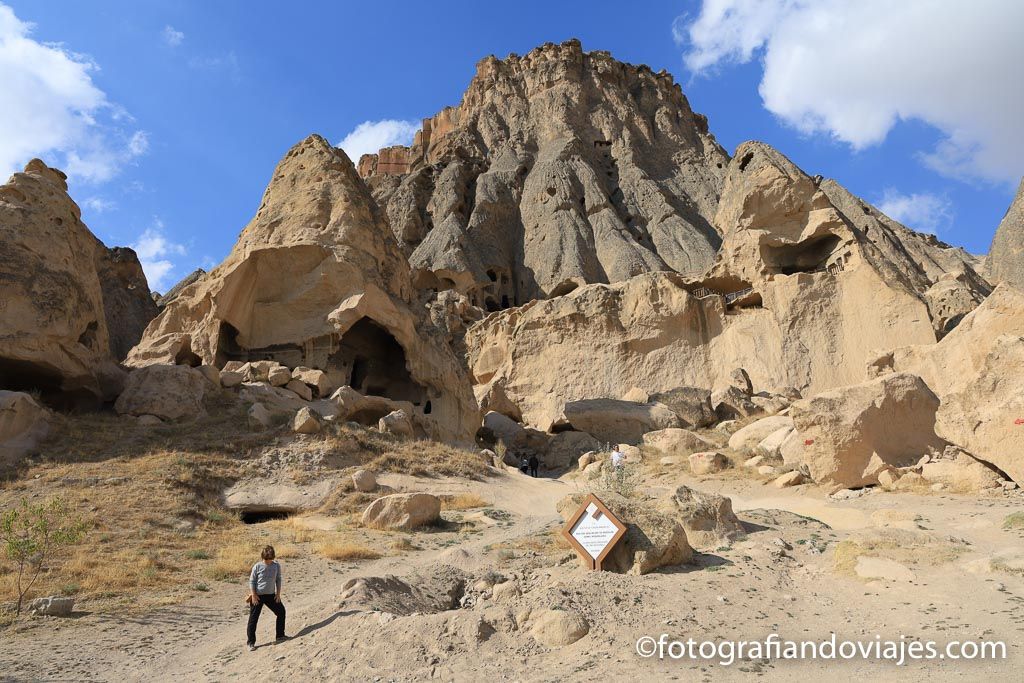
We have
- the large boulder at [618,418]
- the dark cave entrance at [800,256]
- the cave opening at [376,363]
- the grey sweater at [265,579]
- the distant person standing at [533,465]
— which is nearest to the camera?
the grey sweater at [265,579]

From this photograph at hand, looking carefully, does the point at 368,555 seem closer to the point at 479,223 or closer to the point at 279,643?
the point at 279,643

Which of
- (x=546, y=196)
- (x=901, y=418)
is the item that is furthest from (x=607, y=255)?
(x=901, y=418)

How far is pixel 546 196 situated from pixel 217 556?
51729 mm

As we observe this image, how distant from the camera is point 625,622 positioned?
5.62 metres

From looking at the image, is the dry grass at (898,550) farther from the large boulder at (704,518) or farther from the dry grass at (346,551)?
the dry grass at (346,551)

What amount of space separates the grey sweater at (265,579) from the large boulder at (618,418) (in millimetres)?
17308

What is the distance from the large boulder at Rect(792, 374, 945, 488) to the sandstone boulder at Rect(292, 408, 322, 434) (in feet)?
34.5

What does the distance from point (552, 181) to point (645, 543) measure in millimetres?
54709

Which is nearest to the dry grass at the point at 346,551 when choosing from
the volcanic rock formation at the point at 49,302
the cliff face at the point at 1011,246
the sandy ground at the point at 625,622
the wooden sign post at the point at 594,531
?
the sandy ground at the point at 625,622

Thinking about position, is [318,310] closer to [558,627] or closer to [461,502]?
[461,502]

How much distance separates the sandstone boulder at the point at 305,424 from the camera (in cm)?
1570

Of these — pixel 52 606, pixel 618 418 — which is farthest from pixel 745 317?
pixel 52 606

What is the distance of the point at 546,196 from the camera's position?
58.4 m

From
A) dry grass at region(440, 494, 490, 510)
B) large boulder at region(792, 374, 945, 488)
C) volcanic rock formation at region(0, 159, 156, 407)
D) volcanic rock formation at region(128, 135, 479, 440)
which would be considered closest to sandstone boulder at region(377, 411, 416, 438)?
volcanic rock formation at region(128, 135, 479, 440)
